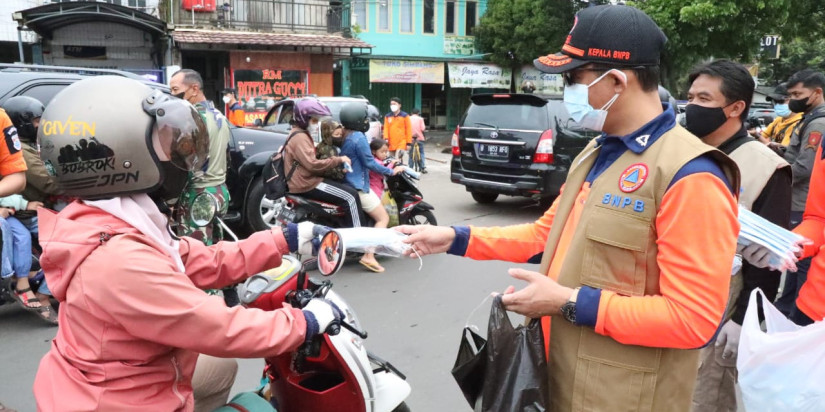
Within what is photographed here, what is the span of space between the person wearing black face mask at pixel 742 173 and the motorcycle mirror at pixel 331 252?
171cm

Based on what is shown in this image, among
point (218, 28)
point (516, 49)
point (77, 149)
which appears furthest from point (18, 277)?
Answer: point (516, 49)

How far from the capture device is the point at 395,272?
625cm

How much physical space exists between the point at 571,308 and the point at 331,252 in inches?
32.9

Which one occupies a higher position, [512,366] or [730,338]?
[512,366]

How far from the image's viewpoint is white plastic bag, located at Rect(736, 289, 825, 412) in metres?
1.95

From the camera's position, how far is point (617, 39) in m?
1.65

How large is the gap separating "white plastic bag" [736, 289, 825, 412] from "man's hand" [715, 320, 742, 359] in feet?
2.00

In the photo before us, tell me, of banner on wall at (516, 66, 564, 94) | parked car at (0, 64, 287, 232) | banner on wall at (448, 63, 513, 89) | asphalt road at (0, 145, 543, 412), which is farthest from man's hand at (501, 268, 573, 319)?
banner on wall at (516, 66, 564, 94)

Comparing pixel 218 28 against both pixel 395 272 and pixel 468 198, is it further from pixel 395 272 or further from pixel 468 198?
pixel 395 272

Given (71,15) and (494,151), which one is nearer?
(494,151)

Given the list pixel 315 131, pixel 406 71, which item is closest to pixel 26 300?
pixel 315 131

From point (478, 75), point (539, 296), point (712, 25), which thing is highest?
point (712, 25)

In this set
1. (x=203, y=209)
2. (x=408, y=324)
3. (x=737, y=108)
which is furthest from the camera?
(x=203, y=209)

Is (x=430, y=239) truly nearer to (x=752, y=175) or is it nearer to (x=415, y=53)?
(x=752, y=175)
